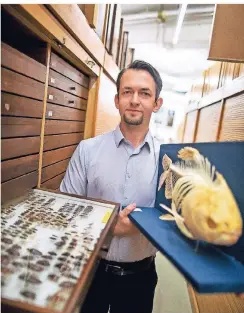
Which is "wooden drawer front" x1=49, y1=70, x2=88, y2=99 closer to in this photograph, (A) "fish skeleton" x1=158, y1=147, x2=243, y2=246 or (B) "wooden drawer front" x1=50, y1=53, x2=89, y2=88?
(B) "wooden drawer front" x1=50, y1=53, x2=89, y2=88

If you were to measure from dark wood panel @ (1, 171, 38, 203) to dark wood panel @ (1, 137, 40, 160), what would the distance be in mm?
99

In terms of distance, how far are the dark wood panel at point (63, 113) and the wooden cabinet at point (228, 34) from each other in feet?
3.16

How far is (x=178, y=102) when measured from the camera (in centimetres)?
1082

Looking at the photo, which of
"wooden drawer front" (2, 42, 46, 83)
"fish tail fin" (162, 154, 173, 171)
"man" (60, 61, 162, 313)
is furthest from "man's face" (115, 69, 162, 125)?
"wooden drawer front" (2, 42, 46, 83)

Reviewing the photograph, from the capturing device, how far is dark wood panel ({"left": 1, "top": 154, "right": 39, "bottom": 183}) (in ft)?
3.04

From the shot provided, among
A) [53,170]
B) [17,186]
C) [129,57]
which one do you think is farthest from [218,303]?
[129,57]

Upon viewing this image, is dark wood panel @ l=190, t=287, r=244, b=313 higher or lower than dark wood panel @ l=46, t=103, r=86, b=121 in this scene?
lower

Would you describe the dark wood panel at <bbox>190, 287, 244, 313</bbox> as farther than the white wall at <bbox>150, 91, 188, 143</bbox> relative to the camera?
No

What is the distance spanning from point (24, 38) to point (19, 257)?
1055 millimetres

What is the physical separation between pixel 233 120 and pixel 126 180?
3.86 ft

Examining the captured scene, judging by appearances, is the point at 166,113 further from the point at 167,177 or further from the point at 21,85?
the point at 21,85

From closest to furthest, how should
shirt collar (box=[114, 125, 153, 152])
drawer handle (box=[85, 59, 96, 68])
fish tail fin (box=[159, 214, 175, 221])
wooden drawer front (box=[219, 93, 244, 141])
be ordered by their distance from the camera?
1. fish tail fin (box=[159, 214, 175, 221])
2. shirt collar (box=[114, 125, 153, 152])
3. wooden drawer front (box=[219, 93, 244, 141])
4. drawer handle (box=[85, 59, 96, 68])

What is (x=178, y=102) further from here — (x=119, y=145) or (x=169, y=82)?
(x=119, y=145)

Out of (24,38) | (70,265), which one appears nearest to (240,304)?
(70,265)
